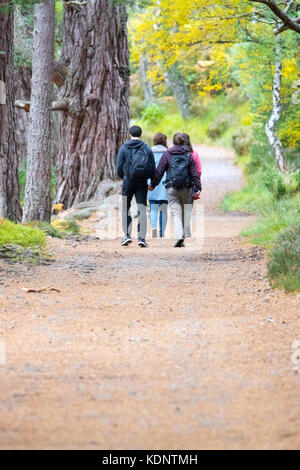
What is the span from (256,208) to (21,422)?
1469 cm

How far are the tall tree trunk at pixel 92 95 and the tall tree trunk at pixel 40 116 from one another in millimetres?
3677

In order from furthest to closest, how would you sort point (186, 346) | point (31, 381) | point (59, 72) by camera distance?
point (59, 72)
point (186, 346)
point (31, 381)

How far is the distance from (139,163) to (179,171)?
573mm

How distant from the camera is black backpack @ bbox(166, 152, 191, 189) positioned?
34.1ft

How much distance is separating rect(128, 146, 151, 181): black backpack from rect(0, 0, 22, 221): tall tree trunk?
184 centimetres

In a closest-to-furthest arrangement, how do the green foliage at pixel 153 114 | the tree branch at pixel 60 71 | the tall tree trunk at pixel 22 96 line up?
1. the tree branch at pixel 60 71
2. the tall tree trunk at pixel 22 96
3. the green foliage at pixel 153 114

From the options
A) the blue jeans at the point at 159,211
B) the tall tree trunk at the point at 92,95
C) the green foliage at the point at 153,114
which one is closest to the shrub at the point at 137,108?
the green foliage at the point at 153,114

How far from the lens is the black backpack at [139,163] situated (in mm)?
10469

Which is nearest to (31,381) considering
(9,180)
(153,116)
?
(9,180)

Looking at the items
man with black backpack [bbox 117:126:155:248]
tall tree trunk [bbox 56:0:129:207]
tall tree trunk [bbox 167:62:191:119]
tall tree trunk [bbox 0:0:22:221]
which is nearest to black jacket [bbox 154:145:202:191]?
man with black backpack [bbox 117:126:155:248]

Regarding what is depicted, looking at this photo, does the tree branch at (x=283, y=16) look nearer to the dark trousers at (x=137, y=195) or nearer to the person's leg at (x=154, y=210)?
the dark trousers at (x=137, y=195)

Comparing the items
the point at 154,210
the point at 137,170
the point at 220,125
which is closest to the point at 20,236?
the point at 137,170

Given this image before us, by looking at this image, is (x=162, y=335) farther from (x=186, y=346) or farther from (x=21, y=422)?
(x=21, y=422)

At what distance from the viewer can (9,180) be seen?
11.3 meters
